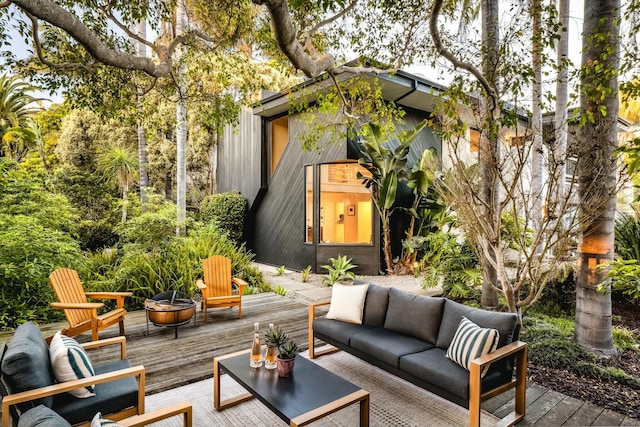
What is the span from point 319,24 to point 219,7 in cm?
147

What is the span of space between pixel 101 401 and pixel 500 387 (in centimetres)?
292

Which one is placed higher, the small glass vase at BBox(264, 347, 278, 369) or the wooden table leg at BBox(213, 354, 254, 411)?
the small glass vase at BBox(264, 347, 278, 369)

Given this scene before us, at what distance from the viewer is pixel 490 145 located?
4438 millimetres

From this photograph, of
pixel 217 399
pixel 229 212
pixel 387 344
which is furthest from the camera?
pixel 229 212

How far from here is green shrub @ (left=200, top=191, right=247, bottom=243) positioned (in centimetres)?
1120

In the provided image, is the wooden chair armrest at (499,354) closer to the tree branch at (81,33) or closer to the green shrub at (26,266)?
the tree branch at (81,33)

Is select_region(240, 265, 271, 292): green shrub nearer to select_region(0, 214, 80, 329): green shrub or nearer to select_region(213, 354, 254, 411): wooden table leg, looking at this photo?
select_region(0, 214, 80, 329): green shrub

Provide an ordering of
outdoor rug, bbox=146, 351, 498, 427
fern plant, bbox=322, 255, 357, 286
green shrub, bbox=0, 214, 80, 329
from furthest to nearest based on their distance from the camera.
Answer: fern plant, bbox=322, 255, 357, 286
green shrub, bbox=0, 214, 80, 329
outdoor rug, bbox=146, 351, 498, 427

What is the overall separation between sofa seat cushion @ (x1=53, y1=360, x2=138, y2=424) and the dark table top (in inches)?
27.9

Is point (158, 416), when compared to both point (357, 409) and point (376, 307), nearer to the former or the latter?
point (357, 409)

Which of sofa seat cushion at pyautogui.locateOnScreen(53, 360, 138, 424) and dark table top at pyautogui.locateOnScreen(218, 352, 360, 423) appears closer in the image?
sofa seat cushion at pyautogui.locateOnScreen(53, 360, 138, 424)

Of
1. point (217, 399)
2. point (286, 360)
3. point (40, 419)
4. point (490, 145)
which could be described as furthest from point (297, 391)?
point (490, 145)

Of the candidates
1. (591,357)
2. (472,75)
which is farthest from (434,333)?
(472,75)

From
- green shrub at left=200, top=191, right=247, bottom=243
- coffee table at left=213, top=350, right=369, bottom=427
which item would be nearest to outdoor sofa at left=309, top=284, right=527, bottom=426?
coffee table at left=213, top=350, right=369, bottom=427
